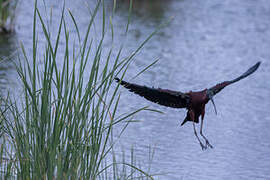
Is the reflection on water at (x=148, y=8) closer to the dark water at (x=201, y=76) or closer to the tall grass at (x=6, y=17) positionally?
the dark water at (x=201, y=76)

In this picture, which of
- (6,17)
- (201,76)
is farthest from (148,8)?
(201,76)

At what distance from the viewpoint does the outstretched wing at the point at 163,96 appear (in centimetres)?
355

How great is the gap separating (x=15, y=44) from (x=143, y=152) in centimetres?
388

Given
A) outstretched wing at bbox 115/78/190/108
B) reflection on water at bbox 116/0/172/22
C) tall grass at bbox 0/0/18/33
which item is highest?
reflection on water at bbox 116/0/172/22

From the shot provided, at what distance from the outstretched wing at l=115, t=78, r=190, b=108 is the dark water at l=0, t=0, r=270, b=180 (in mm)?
362

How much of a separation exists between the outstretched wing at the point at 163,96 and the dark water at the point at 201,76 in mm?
362

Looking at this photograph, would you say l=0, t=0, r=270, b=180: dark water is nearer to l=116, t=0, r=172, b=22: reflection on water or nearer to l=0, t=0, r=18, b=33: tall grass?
l=116, t=0, r=172, b=22: reflection on water

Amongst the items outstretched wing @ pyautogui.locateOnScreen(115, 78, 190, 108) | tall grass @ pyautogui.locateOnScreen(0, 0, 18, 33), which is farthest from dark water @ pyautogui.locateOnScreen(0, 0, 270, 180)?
outstretched wing @ pyautogui.locateOnScreen(115, 78, 190, 108)

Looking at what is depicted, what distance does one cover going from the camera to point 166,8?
37.6 ft

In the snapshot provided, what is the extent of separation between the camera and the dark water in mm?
4754

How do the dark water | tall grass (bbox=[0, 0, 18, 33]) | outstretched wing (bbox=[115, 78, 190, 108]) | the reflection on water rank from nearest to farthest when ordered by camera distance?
outstretched wing (bbox=[115, 78, 190, 108]), the dark water, tall grass (bbox=[0, 0, 18, 33]), the reflection on water

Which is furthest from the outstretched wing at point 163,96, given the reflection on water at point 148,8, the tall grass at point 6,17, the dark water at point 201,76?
the reflection on water at point 148,8

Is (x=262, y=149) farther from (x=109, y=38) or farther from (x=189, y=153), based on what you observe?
(x=109, y=38)

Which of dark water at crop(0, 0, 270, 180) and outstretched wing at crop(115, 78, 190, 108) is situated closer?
outstretched wing at crop(115, 78, 190, 108)
